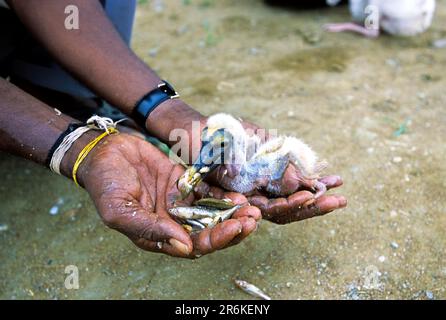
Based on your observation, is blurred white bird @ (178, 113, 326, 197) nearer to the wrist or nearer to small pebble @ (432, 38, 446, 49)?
the wrist

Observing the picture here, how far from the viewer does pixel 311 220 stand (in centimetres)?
224

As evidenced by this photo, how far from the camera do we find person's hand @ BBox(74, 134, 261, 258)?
156cm

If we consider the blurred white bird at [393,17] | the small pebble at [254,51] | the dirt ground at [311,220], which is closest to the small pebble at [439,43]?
the dirt ground at [311,220]

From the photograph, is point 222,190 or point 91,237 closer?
point 222,190

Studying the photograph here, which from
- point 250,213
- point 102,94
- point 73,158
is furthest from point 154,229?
point 102,94

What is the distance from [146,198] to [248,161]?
42cm

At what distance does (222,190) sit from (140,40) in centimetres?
210

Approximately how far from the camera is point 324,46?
3508 mm

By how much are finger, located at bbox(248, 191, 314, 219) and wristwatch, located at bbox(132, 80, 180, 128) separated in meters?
0.55

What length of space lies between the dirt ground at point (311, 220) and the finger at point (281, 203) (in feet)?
1.14

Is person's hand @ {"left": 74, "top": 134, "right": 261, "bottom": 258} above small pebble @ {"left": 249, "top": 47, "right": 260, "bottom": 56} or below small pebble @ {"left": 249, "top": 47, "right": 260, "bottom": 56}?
above

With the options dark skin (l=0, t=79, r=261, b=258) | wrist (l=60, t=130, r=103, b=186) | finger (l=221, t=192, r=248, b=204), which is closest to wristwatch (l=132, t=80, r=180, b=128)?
dark skin (l=0, t=79, r=261, b=258)
